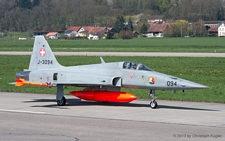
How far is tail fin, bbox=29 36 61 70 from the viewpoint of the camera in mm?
21953

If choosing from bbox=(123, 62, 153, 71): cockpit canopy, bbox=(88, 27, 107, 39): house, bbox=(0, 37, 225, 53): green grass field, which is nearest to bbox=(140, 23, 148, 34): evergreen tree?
bbox=(88, 27, 107, 39): house

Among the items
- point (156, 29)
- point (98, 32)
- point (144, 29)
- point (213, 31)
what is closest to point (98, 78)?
point (98, 32)

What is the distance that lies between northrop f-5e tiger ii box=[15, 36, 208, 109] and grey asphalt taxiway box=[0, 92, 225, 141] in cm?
53

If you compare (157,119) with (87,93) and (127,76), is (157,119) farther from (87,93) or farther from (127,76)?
(87,93)

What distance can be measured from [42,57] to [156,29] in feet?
532

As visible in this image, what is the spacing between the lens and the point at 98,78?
2036 centimetres

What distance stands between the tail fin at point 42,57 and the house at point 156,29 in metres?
157

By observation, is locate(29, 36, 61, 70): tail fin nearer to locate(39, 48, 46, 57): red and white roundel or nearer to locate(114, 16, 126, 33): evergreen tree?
locate(39, 48, 46, 57): red and white roundel

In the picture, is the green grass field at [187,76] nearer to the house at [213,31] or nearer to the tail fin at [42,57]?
the tail fin at [42,57]

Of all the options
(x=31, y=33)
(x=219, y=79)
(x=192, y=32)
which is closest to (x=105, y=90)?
(x=219, y=79)

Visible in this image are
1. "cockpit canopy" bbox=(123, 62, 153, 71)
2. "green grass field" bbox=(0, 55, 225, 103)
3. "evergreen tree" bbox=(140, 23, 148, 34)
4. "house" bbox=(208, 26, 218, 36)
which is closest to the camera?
"cockpit canopy" bbox=(123, 62, 153, 71)

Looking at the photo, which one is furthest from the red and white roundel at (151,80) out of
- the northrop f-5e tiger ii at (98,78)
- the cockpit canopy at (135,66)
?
the cockpit canopy at (135,66)

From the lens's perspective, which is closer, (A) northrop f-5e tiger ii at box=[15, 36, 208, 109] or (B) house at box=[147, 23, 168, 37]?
(A) northrop f-5e tiger ii at box=[15, 36, 208, 109]

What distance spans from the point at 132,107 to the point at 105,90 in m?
1.43
